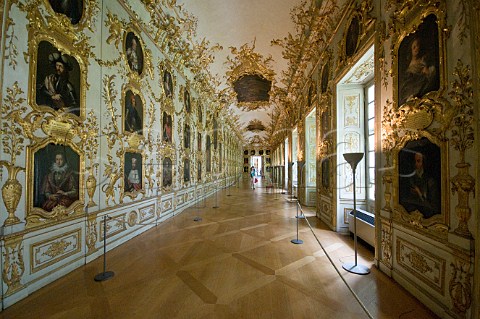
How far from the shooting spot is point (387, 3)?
11.3 ft

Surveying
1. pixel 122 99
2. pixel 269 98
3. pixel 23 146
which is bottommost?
pixel 23 146

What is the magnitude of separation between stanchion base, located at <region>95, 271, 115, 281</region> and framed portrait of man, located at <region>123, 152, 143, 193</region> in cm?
204

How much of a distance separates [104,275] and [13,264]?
45.1 inches

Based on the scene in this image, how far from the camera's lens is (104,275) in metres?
3.42

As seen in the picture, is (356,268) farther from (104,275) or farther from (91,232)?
(91,232)

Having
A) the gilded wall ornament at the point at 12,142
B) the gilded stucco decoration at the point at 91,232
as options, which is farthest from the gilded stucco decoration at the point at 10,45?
the gilded stucco decoration at the point at 91,232


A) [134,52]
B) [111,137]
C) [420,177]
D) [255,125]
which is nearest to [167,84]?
[134,52]

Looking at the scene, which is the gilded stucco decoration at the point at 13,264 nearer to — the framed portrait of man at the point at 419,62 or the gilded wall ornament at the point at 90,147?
the gilded wall ornament at the point at 90,147

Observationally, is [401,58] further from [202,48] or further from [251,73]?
[251,73]

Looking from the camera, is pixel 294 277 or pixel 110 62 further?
pixel 110 62

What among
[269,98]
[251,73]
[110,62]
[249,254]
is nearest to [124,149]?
[110,62]

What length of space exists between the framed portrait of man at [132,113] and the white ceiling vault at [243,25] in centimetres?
327

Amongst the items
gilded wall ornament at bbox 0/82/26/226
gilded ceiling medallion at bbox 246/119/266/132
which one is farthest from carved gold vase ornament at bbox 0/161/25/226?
gilded ceiling medallion at bbox 246/119/266/132

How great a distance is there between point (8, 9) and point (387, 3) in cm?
564
